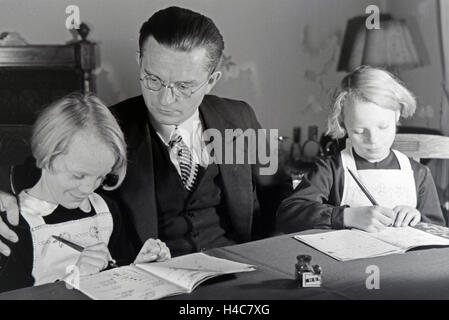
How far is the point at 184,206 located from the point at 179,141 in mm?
194

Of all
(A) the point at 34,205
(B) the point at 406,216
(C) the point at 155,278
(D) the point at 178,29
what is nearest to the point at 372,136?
(B) the point at 406,216

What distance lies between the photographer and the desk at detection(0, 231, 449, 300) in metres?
1.25

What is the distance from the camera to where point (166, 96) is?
164 centimetres

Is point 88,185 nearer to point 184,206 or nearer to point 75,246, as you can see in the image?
point 75,246

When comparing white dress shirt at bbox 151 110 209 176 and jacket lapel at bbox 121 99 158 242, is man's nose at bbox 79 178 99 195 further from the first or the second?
white dress shirt at bbox 151 110 209 176

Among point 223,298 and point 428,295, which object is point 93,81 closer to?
point 223,298

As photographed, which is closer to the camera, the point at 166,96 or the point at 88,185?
the point at 88,185

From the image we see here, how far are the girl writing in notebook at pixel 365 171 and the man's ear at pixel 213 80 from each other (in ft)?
1.30

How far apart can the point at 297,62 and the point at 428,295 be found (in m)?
0.83

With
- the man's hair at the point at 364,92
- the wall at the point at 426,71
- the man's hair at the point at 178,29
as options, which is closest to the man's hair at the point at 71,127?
the man's hair at the point at 178,29

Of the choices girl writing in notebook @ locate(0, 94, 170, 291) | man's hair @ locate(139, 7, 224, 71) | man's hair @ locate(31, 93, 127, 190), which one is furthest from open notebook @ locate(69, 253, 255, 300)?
man's hair @ locate(139, 7, 224, 71)

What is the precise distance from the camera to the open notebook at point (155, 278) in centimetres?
124

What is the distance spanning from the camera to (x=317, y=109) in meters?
1.81

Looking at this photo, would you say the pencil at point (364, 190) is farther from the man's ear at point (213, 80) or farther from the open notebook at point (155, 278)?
the open notebook at point (155, 278)
